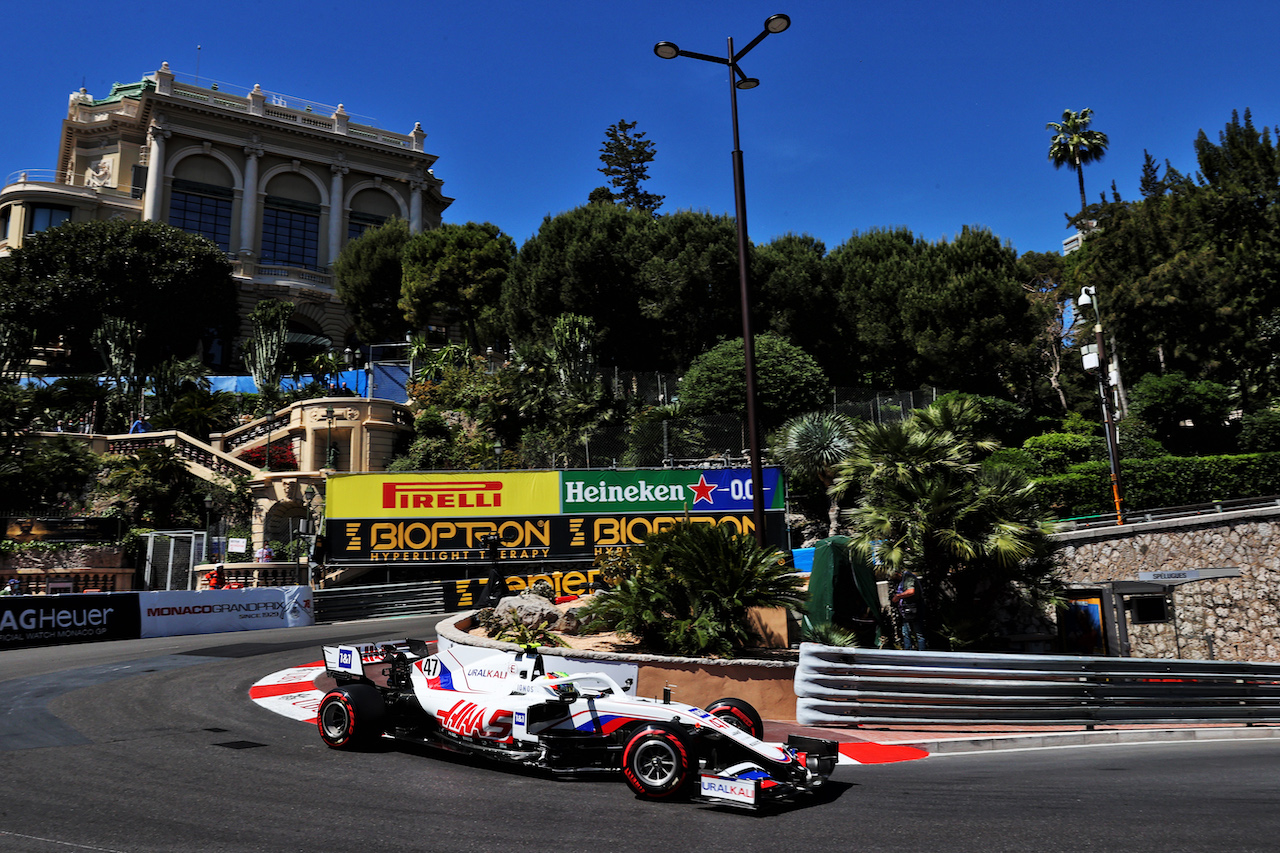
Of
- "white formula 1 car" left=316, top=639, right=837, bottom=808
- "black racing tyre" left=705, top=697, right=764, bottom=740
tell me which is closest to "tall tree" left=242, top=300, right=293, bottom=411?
"white formula 1 car" left=316, top=639, right=837, bottom=808

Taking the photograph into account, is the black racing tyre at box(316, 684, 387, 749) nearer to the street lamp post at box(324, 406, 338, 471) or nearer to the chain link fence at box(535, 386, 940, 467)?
the chain link fence at box(535, 386, 940, 467)

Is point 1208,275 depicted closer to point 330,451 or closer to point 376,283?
point 330,451

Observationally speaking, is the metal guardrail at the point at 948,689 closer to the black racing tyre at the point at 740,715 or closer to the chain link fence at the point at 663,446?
the black racing tyre at the point at 740,715

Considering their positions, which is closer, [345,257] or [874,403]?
[874,403]

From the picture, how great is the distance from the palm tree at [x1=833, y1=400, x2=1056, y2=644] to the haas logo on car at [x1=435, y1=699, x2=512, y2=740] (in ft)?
25.2

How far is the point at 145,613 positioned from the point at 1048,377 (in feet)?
128

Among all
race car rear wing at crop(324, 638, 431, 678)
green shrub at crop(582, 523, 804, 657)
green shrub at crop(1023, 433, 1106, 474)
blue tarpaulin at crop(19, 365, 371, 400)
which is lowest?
race car rear wing at crop(324, 638, 431, 678)

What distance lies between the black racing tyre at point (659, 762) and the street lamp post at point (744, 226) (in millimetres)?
5710

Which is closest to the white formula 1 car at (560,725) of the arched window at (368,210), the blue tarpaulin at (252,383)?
the blue tarpaulin at (252,383)

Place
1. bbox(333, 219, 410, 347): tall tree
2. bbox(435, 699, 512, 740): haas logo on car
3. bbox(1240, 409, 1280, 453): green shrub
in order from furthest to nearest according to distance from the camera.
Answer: bbox(333, 219, 410, 347): tall tree
bbox(1240, 409, 1280, 453): green shrub
bbox(435, 699, 512, 740): haas logo on car

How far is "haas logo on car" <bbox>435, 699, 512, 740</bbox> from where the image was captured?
26.9 feet

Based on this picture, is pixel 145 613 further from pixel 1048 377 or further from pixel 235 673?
pixel 1048 377

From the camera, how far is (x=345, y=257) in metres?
58.4

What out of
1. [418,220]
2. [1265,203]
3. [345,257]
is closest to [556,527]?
[1265,203]
